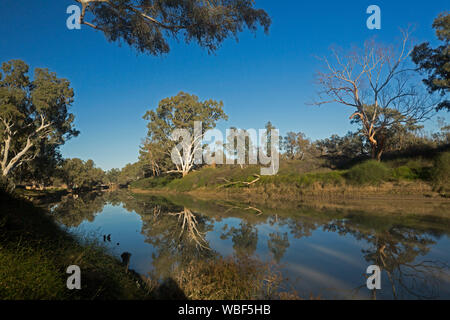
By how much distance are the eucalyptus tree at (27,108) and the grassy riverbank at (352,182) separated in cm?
1852

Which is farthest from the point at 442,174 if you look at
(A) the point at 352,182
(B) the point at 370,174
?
(A) the point at 352,182

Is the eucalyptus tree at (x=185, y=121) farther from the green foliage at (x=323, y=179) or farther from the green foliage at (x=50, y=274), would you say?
the green foliage at (x=50, y=274)

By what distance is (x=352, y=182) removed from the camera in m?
15.9

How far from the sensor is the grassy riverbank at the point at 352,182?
42.5 feet

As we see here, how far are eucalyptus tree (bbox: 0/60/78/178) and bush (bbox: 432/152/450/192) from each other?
99.1 ft

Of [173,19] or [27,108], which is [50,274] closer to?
[173,19]

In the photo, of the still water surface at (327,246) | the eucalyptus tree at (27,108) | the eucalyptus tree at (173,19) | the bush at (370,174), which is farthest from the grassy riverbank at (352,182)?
the eucalyptus tree at (27,108)

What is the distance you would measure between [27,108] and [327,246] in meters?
29.3

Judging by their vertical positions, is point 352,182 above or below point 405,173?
below

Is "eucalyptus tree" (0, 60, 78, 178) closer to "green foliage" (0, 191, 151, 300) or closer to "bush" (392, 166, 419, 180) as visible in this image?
"green foliage" (0, 191, 151, 300)

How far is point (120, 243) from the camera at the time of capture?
8.36 metres

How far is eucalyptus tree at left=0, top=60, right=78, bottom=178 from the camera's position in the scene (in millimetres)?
22156
